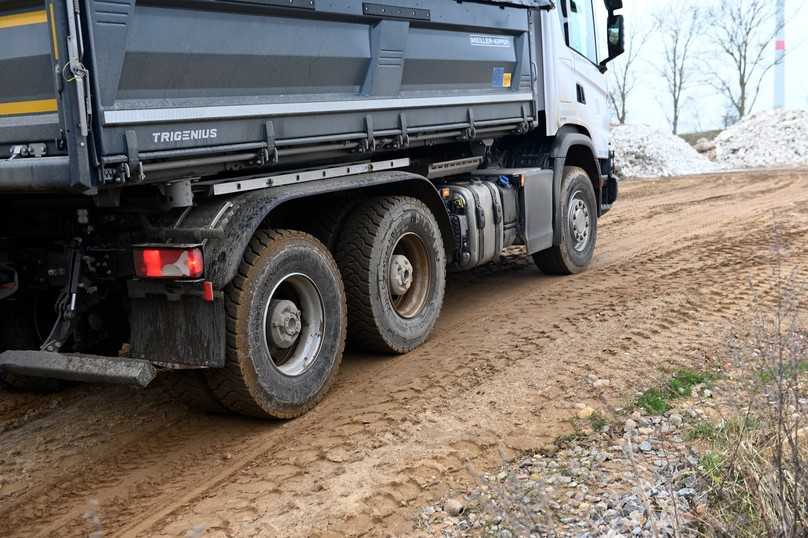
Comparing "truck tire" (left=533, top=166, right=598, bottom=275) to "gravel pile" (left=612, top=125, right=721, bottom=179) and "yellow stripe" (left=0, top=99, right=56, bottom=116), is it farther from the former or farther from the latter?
"gravel pile" (left=612, top=125, right=721, bottom=179)

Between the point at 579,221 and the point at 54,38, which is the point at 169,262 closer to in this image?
the point at 54,38

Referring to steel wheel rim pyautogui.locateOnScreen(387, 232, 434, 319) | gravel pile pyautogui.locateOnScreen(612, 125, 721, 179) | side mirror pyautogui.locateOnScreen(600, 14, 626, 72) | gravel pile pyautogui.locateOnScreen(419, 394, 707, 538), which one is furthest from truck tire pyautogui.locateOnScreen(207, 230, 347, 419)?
gravel pile pyautogui.locateOnScreen(612, 125, 721, 179)

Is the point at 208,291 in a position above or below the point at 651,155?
below

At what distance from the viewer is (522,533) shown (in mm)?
3086

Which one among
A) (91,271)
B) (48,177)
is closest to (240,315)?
(91,271)

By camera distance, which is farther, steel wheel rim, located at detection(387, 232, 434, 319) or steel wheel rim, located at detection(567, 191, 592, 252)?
steel wheel rim, located at detection(567, 191, 592, 252)

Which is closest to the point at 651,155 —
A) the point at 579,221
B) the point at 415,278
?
the point at 579,221

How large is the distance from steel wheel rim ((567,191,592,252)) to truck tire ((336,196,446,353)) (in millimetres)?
2528

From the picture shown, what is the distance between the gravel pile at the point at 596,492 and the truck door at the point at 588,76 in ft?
15.6

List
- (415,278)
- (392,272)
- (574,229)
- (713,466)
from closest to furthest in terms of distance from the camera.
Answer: (713,466) < (392,272) < (415,278) < (574,229)

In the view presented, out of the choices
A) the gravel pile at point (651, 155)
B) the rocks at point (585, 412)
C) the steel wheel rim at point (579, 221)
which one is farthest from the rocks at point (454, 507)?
the gravel pile at point (651, 155)

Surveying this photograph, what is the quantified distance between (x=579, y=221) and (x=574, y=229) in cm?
13

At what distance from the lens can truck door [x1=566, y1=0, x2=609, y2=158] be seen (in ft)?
27.4

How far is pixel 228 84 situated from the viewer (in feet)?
14.8
